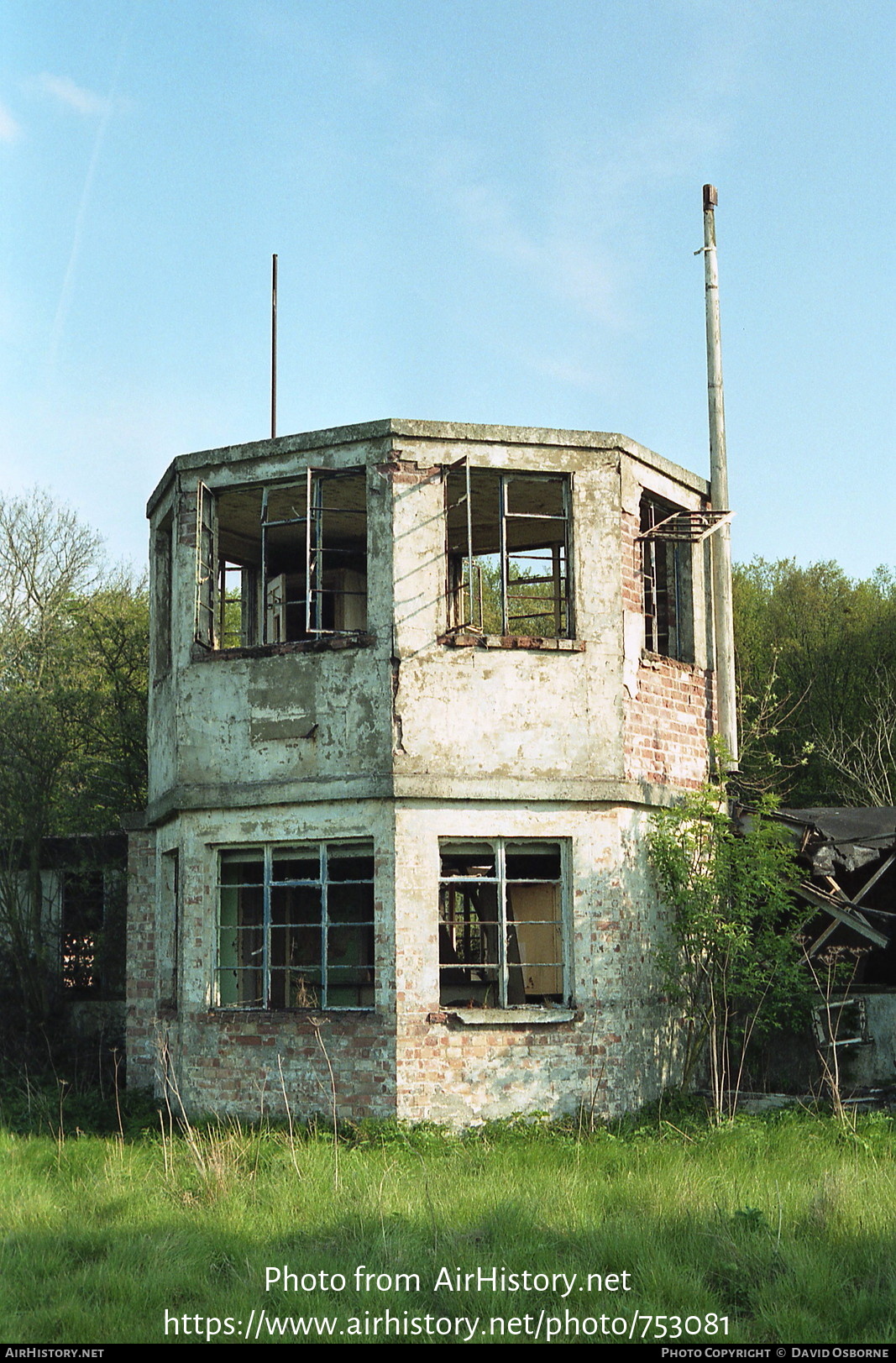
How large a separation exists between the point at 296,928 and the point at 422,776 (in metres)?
4.35

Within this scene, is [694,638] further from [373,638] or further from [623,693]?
[373,638]

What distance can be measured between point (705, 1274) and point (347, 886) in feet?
29.0

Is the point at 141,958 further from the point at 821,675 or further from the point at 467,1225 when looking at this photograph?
the point at 821,675

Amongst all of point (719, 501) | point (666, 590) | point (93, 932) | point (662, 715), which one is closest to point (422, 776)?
point (662, 715)

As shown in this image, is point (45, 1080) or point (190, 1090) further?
point (45, 1080)

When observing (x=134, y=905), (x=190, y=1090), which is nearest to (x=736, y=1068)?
(x=190, y=1090)

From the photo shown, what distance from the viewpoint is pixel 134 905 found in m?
14.1

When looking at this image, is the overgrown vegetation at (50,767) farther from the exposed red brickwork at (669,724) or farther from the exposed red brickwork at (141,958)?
the exposed red brickwork at (669,724)

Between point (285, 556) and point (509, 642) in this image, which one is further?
point (285, 556)

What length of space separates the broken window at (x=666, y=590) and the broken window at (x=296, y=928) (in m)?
3.83

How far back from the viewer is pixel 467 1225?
27.3 feet

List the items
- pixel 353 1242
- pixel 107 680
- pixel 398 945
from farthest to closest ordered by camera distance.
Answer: pixel 107 680 < pixel 398 945 < pixel 353 1242

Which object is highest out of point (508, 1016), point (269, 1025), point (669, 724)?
point (669, 724)

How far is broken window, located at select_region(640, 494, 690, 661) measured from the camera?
44.4ft
